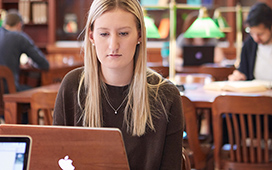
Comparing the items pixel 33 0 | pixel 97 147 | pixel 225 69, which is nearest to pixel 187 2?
pixel 33 0

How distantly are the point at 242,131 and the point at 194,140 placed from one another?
263mm

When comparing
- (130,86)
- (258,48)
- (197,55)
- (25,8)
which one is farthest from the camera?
(25,8)

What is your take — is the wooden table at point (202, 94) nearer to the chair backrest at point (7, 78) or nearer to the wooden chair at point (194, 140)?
the wooden chair at point (194, 140)

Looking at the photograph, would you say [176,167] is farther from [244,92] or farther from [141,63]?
[244,92]

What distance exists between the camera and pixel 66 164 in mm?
1068

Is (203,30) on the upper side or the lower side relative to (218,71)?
upper

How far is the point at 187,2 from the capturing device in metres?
7.76

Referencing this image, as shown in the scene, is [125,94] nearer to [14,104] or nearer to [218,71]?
[14,104]

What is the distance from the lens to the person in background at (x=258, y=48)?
10.8ft

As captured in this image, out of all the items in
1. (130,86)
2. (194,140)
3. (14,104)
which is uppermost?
(130,86)

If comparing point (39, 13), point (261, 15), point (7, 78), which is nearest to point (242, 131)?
point (261, 15)

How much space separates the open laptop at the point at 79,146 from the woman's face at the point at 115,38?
0.49 meters

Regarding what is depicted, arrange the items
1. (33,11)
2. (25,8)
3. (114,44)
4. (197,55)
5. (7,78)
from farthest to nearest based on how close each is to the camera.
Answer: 1. (33,11)
2. (25,8)
3. (197,55)
4. (7,78)
5. (114,44)

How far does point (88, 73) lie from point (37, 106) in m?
0.99
